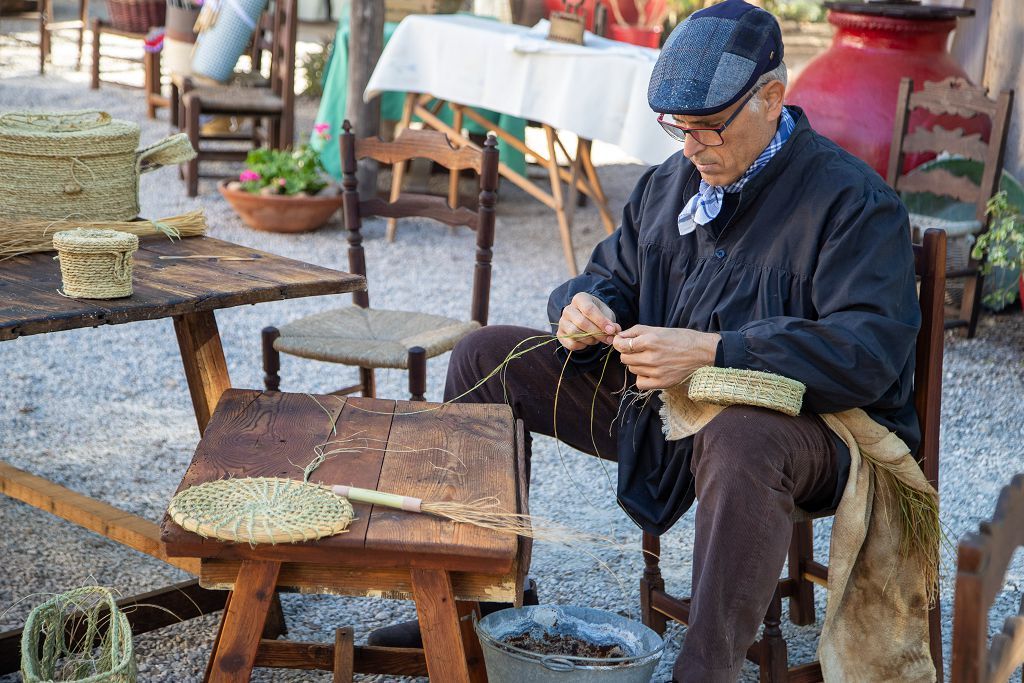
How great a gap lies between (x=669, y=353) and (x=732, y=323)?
0.19m

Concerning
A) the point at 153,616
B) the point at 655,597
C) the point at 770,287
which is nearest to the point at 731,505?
the point at 770,287

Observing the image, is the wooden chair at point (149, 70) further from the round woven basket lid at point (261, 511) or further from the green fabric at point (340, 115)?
the round woven basket lid at point (261, 511)

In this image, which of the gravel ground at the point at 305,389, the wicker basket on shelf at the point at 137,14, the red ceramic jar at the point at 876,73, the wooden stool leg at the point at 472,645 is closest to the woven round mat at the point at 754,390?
the gravel ground at the point at 305,389

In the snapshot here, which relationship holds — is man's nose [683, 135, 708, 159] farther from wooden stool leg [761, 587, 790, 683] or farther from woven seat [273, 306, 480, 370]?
woven seat [273, 306, 480, 370]

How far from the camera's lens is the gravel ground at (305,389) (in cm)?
279

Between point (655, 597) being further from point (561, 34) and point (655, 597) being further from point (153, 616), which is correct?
point (561, 34)

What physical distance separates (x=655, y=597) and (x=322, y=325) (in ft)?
4.27

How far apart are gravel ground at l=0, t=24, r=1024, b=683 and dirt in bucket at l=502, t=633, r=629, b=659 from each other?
14 centimetres

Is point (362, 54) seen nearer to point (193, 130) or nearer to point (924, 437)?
point (193, 130)

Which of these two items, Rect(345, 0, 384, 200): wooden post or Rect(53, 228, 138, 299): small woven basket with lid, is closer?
Rect(53, 228, 138, 299): small woven basket with lid

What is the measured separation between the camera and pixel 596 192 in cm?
609

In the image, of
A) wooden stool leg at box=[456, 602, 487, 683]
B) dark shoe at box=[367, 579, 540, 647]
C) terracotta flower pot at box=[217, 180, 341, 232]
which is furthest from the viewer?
terracotta flower pot at box=[217, 180, 341, 232]

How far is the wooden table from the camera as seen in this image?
2.12 metres

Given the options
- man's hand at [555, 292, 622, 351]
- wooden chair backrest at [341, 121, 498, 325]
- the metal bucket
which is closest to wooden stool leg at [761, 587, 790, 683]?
the metal bucket
